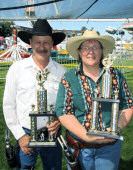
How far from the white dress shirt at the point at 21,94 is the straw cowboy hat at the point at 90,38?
0.44 m

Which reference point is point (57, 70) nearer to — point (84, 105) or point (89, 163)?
point (84, 105)

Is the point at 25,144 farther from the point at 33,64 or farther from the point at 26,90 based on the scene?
the point at 33,64

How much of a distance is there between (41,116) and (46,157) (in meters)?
0.76

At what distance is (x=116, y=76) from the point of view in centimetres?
199

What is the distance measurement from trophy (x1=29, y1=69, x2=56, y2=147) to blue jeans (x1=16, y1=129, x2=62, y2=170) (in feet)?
0.77

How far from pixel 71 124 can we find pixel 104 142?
1.17 ft

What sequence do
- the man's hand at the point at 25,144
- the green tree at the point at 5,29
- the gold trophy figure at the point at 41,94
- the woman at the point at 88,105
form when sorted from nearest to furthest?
the woman at the point at 88,105
the gold trophy figure at the point at 41,94
the man's hand at the point at 25,144
the green tree at the point at 5,29

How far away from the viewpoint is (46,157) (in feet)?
8.36

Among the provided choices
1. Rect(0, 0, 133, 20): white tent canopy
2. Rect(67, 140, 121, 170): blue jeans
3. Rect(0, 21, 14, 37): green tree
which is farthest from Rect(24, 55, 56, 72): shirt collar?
Rect(0, 21, 14, 37): green tree

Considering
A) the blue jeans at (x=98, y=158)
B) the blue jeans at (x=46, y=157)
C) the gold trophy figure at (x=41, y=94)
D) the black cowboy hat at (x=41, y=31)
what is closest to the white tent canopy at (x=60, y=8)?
the black cowboy hat at (x=41, y=31)

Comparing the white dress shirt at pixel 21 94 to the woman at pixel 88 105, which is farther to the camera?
the white dress shirt at pixel 21 94

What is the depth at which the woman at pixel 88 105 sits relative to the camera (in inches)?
76.9

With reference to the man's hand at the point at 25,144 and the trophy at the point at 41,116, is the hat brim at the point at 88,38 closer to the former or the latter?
the trophy at the point at 41,116

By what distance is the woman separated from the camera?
195 centimetres
